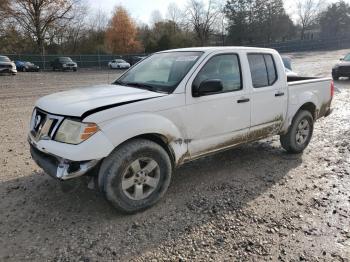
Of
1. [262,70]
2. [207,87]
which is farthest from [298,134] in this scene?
[207,87]

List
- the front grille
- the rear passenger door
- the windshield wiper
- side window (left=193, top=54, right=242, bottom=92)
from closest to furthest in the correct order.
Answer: the front grille < the windshield wiper < side window (left=193, top=54, right=242, bottom=92) < the rear passenger door

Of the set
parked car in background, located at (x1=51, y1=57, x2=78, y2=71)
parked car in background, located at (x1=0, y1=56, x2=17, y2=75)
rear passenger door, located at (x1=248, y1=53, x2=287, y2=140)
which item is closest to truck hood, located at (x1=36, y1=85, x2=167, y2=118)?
rear passenger door, located at (x1=248, y1=53, x2=287, y2=140)

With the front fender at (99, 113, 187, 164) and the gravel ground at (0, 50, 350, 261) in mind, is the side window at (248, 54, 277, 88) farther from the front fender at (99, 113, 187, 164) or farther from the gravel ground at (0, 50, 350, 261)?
the front fender at (99, 113, 187, 164)

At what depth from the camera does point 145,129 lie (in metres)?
3.63

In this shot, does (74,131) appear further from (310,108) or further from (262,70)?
(310,108)

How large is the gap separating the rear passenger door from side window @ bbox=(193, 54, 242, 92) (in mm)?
287

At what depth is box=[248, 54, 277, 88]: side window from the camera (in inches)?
191

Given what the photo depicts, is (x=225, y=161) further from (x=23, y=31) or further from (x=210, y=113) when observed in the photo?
(x=23, y=31)

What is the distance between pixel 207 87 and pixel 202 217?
153 centimetres

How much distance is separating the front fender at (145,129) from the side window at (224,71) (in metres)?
0.74

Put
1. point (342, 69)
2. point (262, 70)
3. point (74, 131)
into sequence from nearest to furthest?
point (74, 131)
point (262, 70)
point (342, 69)

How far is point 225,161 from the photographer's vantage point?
5520mm

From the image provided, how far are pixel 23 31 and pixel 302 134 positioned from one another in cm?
4739

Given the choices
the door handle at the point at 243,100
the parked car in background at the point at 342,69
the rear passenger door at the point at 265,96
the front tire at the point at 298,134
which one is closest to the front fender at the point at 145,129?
the door handle at the point at 243,100
